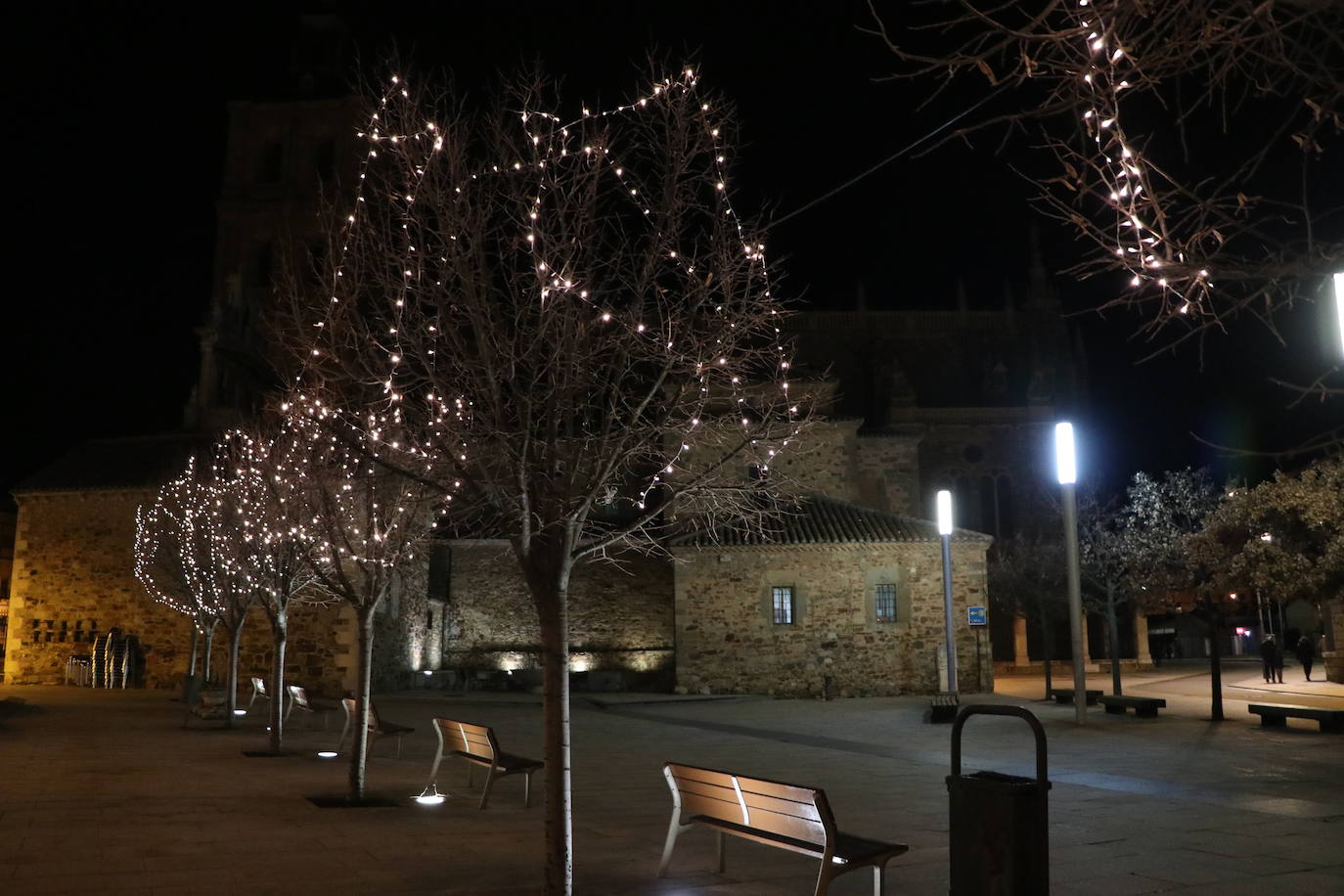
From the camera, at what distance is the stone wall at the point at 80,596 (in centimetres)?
2927

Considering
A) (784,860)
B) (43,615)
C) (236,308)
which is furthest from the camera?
(236,308)

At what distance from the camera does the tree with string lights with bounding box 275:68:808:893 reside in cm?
646

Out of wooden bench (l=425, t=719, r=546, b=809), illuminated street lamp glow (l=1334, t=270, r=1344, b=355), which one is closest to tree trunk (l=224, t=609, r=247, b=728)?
wooden bench (l=425, t=719, r=546, b=809)

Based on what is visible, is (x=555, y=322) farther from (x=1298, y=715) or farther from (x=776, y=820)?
(x=1298, y=715)

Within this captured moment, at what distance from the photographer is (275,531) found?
1402 centimetres

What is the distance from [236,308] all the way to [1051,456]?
30695mm

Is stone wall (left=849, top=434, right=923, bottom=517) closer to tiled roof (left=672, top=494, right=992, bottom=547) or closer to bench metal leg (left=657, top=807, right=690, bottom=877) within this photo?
tiled roof (left=672, top=494, right=992, bottom=547)

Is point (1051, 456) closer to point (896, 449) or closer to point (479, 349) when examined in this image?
point (896, 449)

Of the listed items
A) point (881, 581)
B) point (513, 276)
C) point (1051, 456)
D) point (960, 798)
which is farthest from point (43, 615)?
point (1051, 456)

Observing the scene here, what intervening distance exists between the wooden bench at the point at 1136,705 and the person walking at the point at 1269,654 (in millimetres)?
9069

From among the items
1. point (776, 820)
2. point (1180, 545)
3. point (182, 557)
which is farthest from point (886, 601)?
point (776, 820)

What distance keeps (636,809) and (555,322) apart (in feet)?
16.6

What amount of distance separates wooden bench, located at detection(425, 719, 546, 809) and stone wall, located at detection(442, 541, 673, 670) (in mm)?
19584

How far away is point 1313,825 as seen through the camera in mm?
8547
